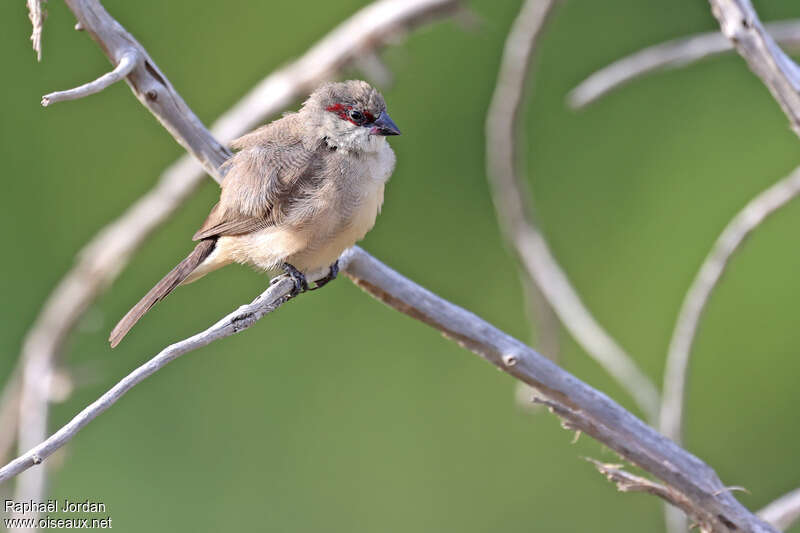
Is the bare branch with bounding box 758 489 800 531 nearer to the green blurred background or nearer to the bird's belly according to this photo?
the bird's belly

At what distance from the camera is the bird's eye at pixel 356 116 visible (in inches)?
83.9

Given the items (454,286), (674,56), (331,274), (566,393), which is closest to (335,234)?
(331,274)

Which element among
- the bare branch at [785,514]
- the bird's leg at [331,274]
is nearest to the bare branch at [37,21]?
the bird's leg at [331,274]

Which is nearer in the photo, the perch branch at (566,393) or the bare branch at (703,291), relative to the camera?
the perch branch at (566,393)

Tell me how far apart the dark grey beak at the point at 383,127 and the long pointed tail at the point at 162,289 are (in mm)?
426

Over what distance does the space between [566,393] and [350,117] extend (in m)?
0.79

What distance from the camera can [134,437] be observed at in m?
3.48

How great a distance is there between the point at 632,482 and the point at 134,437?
2.31m

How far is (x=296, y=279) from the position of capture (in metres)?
1.95

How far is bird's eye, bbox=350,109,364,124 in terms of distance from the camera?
2.13 m

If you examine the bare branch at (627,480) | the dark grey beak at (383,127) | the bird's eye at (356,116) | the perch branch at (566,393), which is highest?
the bird's eye at (356,116)

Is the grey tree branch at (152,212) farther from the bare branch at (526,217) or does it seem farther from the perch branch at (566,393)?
the perch branch at (566,393)

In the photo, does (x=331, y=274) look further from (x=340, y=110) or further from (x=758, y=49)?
(x=758, y=49)

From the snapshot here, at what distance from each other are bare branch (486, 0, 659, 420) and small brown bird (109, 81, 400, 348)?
40 cm
